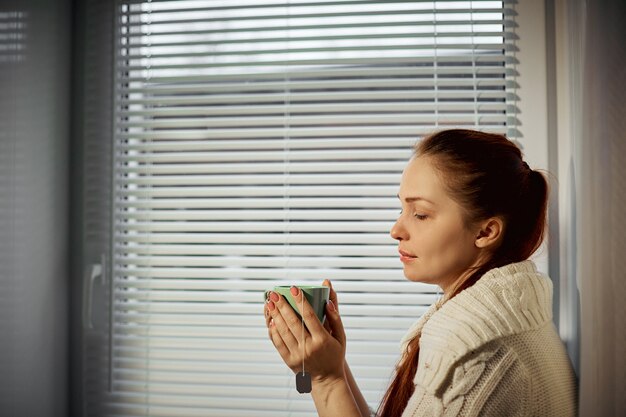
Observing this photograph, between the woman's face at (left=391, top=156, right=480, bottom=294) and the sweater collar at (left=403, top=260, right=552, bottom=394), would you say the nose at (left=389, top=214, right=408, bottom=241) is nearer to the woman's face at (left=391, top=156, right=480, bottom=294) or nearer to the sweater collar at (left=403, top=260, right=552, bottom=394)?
the woman's face at (left=391, top=156, right=480, bottom=294)

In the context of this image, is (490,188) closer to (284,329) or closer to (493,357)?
(493,357)

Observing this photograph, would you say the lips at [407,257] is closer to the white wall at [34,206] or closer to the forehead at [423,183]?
the forehead at [423,183]

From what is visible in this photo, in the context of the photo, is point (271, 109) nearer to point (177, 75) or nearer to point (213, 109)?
point (213, 109)

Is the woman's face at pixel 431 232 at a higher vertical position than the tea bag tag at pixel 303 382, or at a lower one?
higher

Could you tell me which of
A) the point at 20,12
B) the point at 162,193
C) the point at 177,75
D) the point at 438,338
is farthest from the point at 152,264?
the point at 438,338

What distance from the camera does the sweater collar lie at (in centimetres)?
81

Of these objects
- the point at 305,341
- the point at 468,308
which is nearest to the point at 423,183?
the point at 468,308

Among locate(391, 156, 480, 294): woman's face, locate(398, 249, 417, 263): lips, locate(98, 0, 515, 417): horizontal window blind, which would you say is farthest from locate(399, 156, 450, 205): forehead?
locate(98, 0, 515, 417): horizontal window blind

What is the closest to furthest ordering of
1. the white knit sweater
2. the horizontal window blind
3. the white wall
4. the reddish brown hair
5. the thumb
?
1. the white knit sweater
2. the reddish brown hair
3. the thumb
4. the white wall
5. the horizontal window blind

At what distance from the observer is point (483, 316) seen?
2.71 ft

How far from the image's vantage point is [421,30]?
134 centimetres

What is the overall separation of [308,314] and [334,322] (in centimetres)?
10

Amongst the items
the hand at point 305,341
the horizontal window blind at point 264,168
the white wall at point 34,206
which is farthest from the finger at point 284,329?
the white wall at point 34,206

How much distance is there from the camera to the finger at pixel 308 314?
3.09 feet
